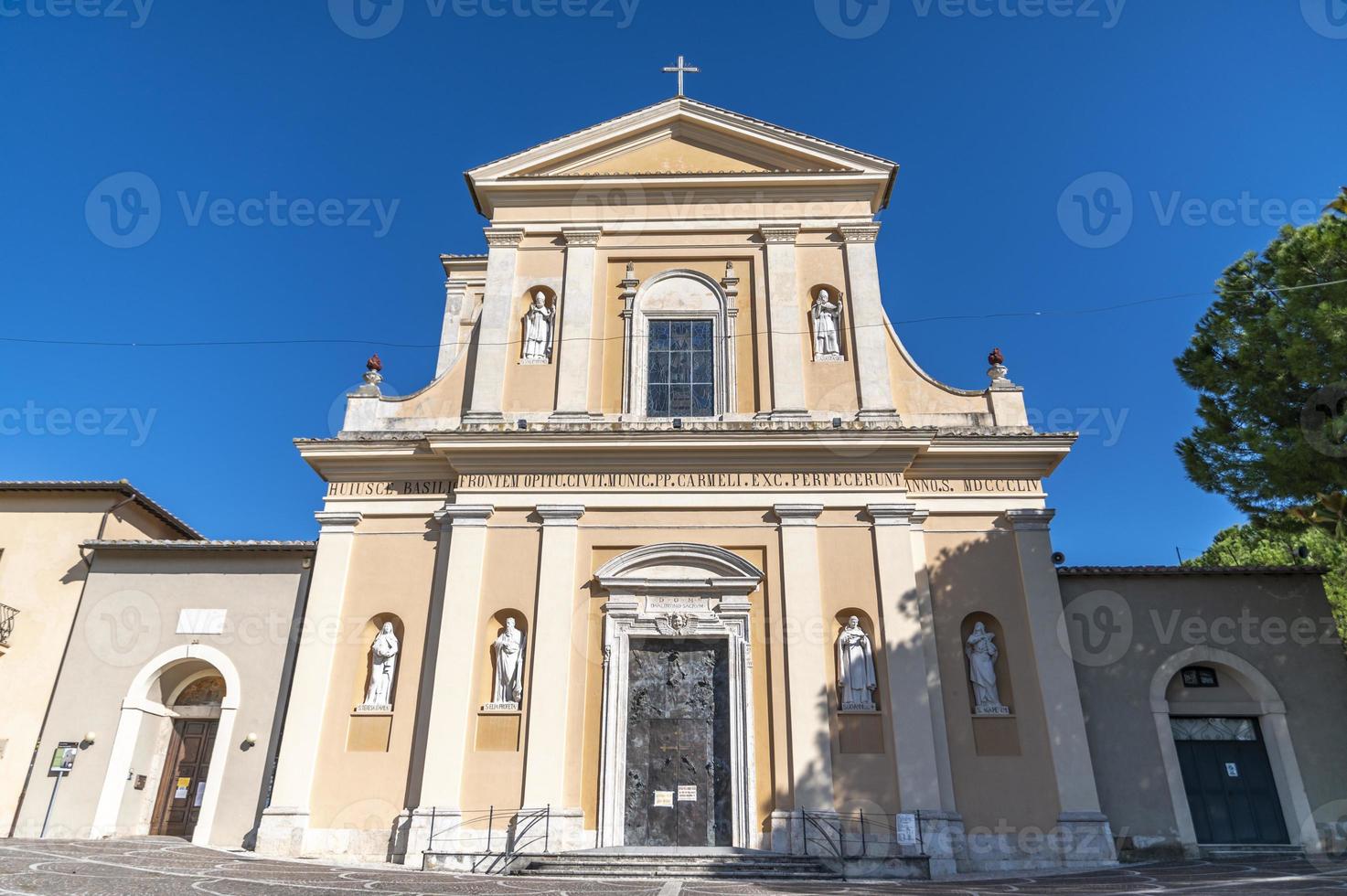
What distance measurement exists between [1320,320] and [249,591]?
15815mm

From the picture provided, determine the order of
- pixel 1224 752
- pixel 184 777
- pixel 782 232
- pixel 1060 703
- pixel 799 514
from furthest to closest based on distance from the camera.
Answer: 1. pixel 782 232
2. pixel 184 777
3. pixel 799 514
4. pixel 1224 752
5. pixel 1060 703

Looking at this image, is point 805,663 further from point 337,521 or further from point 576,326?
point 337,521

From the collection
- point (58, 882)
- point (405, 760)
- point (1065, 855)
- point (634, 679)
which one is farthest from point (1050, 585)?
point (58, 882)

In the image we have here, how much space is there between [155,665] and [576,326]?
876 centimetres

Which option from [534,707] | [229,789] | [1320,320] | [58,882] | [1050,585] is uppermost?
[1320,320]

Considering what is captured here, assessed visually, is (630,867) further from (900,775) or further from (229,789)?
(229,789)

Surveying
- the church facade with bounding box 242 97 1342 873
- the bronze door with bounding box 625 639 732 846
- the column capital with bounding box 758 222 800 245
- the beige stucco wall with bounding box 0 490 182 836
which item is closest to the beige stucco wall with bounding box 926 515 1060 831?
the church facade with bounding box 242 97 1342 873

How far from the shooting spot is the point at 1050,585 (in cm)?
1348

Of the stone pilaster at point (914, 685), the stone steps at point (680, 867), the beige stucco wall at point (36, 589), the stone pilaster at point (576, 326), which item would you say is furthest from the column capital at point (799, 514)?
the beige stucco wall at point (36, 589)

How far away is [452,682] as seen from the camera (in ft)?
42.4

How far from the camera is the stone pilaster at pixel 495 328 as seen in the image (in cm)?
1491

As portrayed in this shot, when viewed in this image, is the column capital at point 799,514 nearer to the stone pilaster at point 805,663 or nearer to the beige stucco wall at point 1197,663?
the stone pilaster at point 805,663

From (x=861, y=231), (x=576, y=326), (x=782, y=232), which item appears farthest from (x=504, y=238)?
(x=861, y=231)

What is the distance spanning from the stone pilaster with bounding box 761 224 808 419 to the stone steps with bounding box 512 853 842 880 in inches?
262
